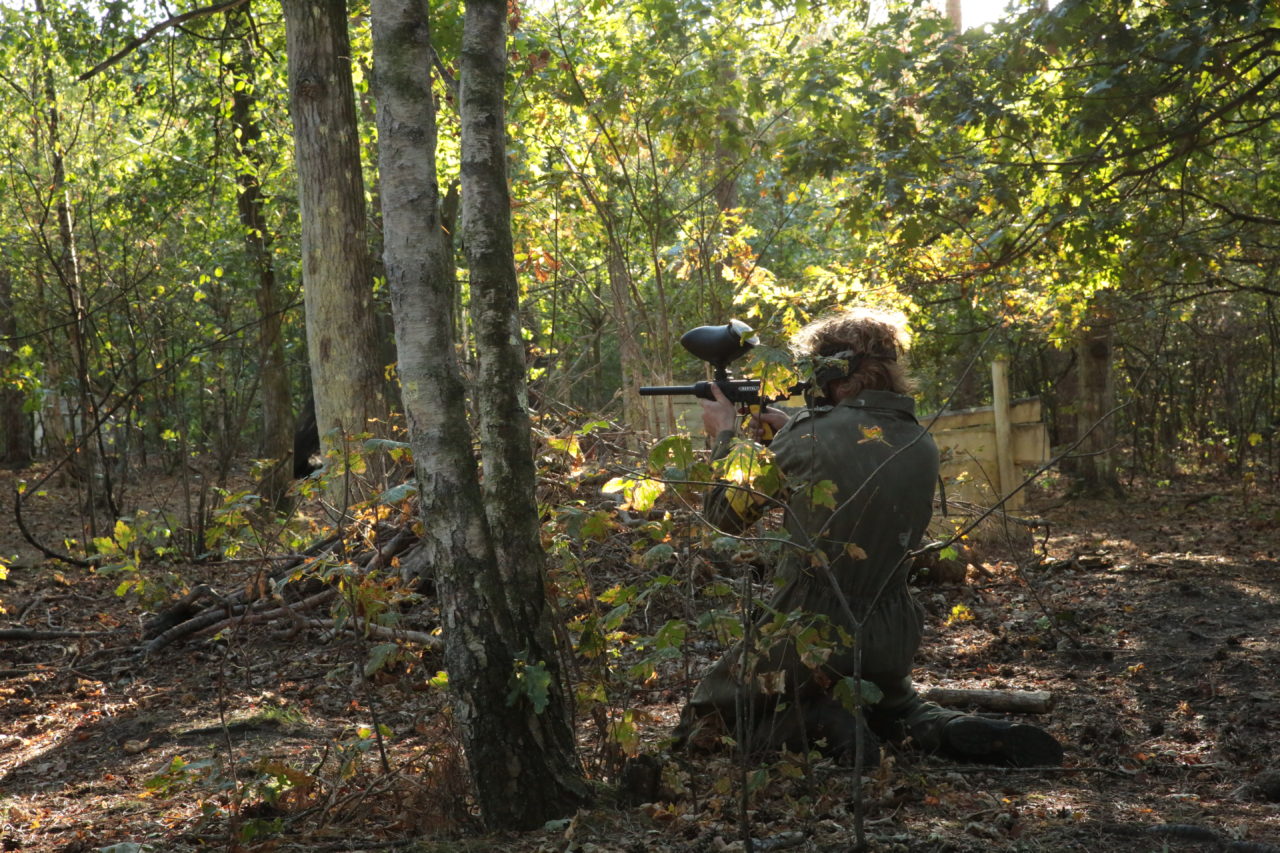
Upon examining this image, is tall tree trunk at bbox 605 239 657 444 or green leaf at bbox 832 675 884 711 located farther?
tall tree trunk at bbox 605 239 657 444

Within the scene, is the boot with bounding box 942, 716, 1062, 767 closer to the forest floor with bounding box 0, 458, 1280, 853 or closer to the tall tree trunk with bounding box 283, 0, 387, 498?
the forest floor with bounding box 0, 458, 1280, 853

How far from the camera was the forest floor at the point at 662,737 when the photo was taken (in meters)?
3.17

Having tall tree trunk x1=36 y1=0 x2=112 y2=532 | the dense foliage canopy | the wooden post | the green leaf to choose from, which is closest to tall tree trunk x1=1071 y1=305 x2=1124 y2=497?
the dense foliage canopy

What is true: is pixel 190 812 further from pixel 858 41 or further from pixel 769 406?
pixel 858 41

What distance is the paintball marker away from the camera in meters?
3.58

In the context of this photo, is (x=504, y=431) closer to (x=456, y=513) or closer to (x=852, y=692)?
(x=456, y=513)

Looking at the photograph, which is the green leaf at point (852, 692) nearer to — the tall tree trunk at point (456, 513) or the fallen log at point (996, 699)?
the tall tree trunk at point (456, 513)

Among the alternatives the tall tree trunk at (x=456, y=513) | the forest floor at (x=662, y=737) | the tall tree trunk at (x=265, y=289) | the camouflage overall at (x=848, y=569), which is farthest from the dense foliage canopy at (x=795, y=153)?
the tall tree trunk at (x=456, y=513)

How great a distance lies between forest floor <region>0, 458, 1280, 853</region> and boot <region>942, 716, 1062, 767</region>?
6cm

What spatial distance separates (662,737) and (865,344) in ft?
5.53

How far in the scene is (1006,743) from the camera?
3.80 m

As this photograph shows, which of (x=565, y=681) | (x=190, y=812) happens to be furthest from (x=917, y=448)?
(x=190, y=812)

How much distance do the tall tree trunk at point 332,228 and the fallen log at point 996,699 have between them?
413 centimetres

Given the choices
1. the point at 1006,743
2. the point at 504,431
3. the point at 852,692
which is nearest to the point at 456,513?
the point at 504,431
